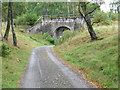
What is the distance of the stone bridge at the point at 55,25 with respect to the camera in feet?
146

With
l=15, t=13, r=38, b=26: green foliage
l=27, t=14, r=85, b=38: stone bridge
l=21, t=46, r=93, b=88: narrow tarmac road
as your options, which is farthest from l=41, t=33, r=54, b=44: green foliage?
l=21, t=46, r=93, b=88: narrow tarmac road

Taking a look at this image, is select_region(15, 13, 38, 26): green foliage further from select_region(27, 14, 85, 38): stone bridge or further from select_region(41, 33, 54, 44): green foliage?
select_region(41, 33, 54, 44): green foliage

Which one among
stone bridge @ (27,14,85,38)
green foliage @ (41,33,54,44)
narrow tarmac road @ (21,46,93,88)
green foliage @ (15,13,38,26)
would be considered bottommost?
narrow tarmac road @ (21,46,93,88)

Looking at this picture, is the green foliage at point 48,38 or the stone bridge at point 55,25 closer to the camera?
the stone bridge at point 55,25

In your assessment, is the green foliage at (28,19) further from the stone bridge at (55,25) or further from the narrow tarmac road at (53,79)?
the narrow tarmac road at (53,79)

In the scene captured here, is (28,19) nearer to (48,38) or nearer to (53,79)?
(48,38)

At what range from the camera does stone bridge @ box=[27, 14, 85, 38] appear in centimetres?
4459

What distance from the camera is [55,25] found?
47719 mm

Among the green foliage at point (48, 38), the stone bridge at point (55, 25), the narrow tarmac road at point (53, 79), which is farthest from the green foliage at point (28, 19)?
the narrow tarmac road at point (53, 79)

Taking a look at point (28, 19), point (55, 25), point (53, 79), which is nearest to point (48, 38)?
point (55, 25)

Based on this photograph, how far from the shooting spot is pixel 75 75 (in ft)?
42.9

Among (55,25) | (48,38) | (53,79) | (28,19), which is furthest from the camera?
(28,19)

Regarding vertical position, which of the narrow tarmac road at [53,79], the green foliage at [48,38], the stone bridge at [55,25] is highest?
the stone bridge at [55,25]

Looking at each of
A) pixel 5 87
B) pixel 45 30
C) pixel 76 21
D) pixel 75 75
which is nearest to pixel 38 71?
pixel 75 75
